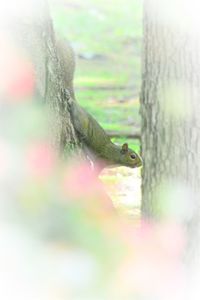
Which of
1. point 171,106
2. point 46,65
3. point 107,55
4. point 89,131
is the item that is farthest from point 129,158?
point 107,55

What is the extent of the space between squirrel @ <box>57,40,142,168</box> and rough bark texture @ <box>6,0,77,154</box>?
0.08 m

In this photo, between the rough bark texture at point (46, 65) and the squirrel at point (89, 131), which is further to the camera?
the squirrel at point (89, 131)

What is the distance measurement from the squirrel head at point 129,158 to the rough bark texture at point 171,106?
404mm

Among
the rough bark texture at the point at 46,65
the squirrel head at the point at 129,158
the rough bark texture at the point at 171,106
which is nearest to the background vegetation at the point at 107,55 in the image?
the squirrel head at the point at 129,158

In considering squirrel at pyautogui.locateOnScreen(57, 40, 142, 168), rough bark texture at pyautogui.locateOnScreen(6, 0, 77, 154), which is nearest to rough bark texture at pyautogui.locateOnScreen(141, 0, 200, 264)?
squirrel at pyautogui.locateOnScreen(57, 40, 142, 168)

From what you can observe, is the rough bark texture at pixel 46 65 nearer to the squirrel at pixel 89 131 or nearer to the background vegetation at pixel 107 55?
the squirrel at pixel 89 131

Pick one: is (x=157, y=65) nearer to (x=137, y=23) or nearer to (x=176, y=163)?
(x=176, y=163)

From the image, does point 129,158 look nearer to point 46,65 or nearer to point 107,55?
point 46,65

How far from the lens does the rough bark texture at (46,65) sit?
2.15 metres

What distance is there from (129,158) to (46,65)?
1227 mm

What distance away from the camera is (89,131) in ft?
10.3

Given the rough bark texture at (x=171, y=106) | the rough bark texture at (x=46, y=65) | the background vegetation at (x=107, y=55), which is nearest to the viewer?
the rough bark texture at (x=46, y=65)

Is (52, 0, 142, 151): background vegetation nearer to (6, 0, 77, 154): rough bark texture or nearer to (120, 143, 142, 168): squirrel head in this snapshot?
(120, 143, 142, 168): squirrel head

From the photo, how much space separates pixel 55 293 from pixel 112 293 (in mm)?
108
